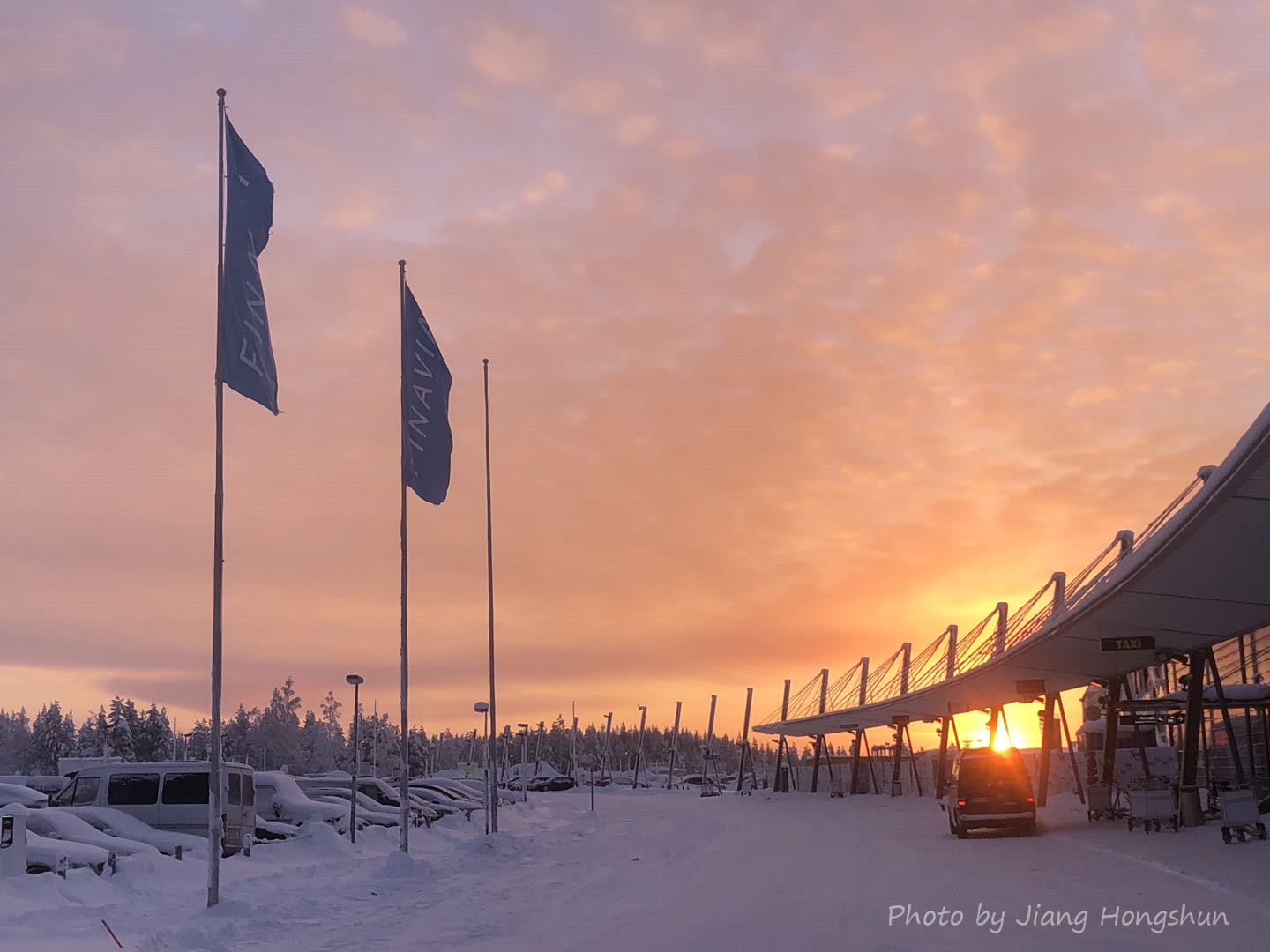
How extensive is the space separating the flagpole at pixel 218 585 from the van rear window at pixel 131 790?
10.2 meters

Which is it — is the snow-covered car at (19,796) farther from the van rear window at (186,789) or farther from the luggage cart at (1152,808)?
the luggage cart at (1152,808)

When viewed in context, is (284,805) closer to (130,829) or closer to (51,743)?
(130,829)

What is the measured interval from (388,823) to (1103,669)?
22.5 m

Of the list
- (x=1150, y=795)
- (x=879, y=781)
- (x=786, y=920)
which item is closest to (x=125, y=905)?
(x=786, y=920)

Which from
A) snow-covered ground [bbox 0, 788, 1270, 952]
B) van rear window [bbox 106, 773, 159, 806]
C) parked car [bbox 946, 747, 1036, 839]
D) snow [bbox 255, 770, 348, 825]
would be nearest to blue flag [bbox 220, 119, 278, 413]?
snow-covered ground [bbox 0, 788, 1270, 952]

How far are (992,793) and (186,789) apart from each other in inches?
715

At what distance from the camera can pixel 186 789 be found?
90.7ft

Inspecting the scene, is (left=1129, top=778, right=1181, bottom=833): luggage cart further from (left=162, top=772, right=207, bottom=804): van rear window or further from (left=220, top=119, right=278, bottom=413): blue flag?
(left=162, top=772, right=207, bottom=804): van rear window

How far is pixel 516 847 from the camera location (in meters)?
32.2

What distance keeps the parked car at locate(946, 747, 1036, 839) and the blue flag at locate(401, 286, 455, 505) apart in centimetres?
1326

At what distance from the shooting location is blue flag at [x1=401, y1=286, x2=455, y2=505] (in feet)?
87.6

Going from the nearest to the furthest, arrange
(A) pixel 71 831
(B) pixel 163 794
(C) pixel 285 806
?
(A) pixel 71 831, (B) pixel 163 794, (C) pixel 285 806

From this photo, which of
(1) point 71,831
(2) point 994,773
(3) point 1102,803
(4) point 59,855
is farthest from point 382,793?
(3) point 1102,803

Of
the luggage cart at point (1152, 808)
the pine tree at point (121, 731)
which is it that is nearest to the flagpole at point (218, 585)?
the luggage cart at point (1152, 808)
